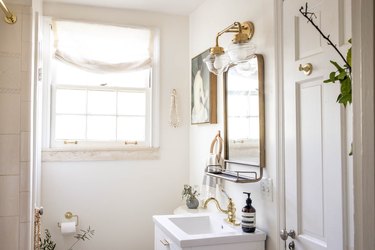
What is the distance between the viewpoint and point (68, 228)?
2.93 meters

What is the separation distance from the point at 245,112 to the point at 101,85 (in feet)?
5.00

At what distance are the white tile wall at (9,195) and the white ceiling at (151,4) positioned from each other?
70.8 inches

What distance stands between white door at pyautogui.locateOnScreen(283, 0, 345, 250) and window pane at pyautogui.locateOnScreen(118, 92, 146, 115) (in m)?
1.72

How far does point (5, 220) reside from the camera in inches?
75.2

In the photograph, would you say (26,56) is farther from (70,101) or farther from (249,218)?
(249,218)

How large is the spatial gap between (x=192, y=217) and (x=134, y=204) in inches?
34.7

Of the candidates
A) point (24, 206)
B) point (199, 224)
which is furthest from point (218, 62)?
point (24, 206)

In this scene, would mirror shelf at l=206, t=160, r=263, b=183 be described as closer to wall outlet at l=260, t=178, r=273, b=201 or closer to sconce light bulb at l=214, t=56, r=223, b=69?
wall outlet at l=260, t=178, r=273, b=201

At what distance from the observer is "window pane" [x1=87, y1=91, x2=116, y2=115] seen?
3201mm

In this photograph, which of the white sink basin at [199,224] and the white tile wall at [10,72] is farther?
the white sink basin at [199,224]

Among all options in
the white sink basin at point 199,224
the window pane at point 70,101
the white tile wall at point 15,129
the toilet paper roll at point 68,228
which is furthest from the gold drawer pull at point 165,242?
the window pane at point 70,101

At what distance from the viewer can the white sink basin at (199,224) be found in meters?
2.44

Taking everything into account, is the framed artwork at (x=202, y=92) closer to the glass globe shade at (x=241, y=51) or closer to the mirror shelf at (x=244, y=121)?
the mirror shelf at (x=244, y=121)

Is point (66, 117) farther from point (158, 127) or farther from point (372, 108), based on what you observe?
point (372, 108)
